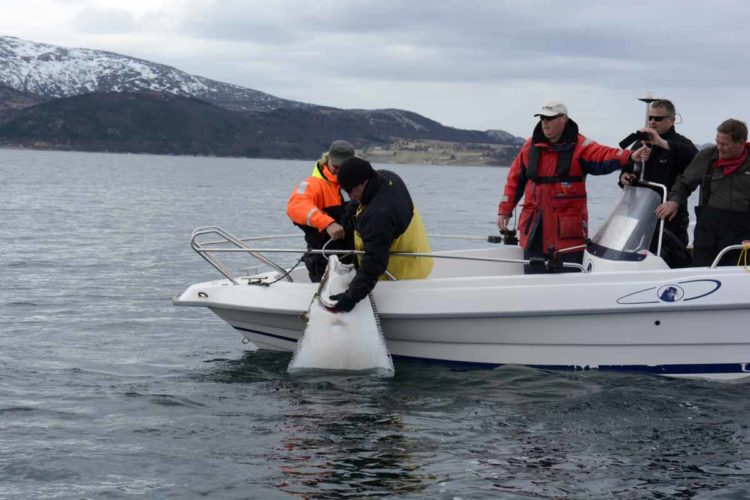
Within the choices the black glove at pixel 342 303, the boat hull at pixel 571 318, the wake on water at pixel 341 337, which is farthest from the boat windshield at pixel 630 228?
the black glove at pixel 342 303

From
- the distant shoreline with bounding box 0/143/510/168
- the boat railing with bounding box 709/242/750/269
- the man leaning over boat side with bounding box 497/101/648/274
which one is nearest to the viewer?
the boat railing with bounding box 709/242/750/269

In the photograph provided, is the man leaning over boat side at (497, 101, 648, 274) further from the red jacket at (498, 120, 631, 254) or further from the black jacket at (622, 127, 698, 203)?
the black jacket at (622, 127, 698, 203)

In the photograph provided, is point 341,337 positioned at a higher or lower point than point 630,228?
lower

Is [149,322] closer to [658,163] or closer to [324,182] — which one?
[324,182]

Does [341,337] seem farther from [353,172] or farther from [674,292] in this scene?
[674,292]

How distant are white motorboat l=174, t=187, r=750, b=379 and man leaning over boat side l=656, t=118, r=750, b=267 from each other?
303 millimetres

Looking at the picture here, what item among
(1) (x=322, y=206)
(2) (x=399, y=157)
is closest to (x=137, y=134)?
(2) (x=399, y=157)

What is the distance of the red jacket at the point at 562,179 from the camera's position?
855cm

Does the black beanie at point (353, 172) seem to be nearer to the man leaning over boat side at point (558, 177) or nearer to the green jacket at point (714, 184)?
the man leaning over boat side at point (558, 177)

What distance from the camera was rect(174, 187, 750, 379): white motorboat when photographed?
7898mm

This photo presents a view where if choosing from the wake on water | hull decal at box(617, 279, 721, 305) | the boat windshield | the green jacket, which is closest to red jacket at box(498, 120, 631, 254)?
the boat windshield

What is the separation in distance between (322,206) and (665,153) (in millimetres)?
2982

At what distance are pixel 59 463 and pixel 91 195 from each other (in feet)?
145

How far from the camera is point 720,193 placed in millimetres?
8148
